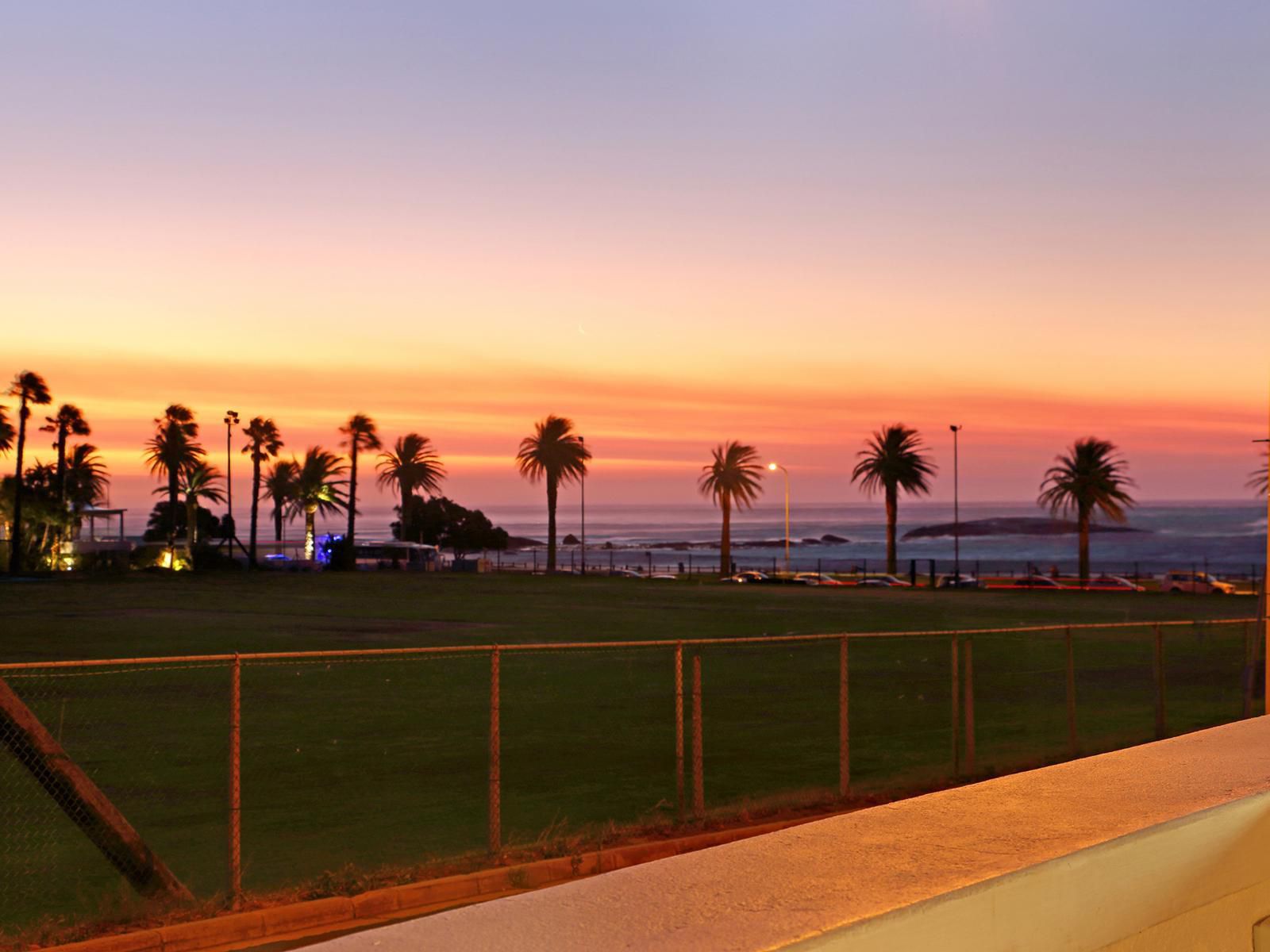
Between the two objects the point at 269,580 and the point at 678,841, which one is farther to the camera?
the point at 269,580

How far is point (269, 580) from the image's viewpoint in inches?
3172

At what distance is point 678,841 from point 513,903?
7649 millimetres

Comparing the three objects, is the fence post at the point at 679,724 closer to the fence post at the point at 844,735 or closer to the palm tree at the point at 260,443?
the fence post at the point at 844,735

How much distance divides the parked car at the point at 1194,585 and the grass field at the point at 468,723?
29752 mm

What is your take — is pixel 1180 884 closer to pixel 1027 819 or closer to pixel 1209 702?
pixel 1027 819

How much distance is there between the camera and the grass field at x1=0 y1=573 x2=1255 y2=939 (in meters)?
12.0

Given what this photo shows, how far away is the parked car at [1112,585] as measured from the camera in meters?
70.2

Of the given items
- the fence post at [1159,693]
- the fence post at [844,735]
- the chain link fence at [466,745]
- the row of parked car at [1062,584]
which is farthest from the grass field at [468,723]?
the row of parked car at [1062,584]

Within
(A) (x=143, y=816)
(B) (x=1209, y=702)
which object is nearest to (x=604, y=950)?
(A) (x=143, y=816)

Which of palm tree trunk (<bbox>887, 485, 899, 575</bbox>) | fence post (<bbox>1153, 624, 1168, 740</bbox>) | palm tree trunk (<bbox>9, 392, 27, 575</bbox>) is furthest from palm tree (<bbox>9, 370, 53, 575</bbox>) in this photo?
fence post (<bbox>1153, 624, 1168, 740</bbox>)

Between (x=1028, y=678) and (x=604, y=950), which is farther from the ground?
(x=604, y=950)

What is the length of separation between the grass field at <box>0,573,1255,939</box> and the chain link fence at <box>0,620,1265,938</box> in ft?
0.21

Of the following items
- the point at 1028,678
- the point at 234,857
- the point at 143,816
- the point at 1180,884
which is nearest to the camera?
the point at 1180,884

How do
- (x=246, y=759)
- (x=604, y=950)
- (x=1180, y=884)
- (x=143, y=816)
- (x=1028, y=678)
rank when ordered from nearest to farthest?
(x=604, y=950) → (x=1180, y=884) → (x=143, y=816) → (x=246, y=759) → (x=1028, y=678)
